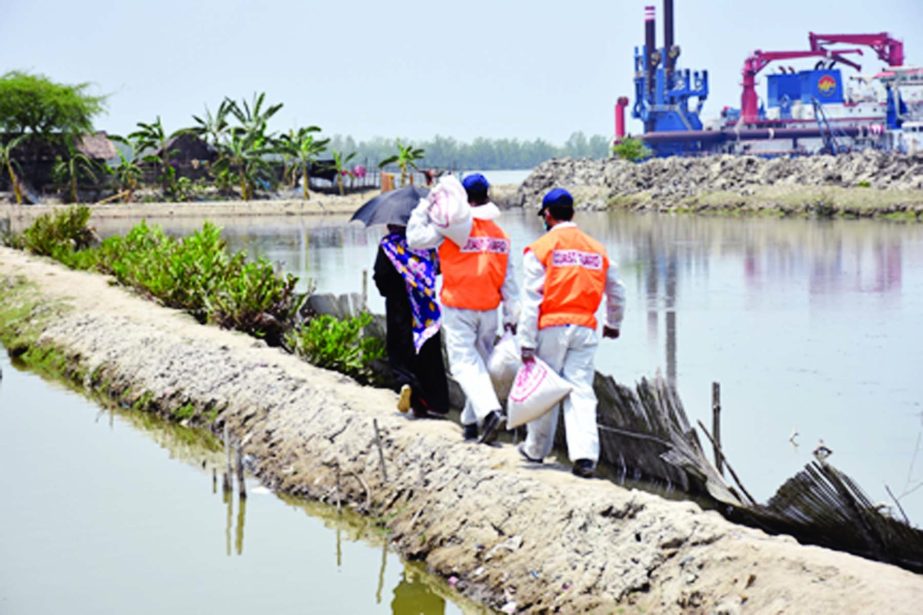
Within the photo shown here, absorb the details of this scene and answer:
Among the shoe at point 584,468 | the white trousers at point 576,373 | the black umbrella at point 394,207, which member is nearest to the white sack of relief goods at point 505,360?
the white trousers at point 576,373

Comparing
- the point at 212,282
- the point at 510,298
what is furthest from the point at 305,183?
the point at 510,298

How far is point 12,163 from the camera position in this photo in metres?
53.1

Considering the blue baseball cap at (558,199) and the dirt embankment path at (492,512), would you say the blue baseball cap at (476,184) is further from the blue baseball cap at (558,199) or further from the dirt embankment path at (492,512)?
the dirt embankment path at (492,512)

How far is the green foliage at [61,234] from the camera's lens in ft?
69.1

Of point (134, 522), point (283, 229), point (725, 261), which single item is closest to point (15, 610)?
point (134, 522)

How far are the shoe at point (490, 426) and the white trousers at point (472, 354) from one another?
3 cm

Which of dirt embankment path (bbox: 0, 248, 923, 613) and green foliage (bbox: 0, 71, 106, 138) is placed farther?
green foliage (bbox: 0, 71, 106, 138)

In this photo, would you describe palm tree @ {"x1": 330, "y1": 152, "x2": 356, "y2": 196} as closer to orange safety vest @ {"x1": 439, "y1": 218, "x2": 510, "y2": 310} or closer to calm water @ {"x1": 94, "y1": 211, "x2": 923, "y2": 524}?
calm water @ {"x1": 94, "y1": 211, "x2": 923, "y2": 524}

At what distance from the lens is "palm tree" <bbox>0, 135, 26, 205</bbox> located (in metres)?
51.2

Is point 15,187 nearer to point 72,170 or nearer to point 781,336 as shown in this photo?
point 72,170

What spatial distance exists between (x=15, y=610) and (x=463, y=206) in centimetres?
313

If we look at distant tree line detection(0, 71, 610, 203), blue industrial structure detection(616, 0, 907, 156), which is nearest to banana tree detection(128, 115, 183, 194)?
distant tree line detection(0, 71, 610, 203)

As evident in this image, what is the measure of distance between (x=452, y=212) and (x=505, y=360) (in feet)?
2.88

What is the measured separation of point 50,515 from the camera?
831 cm
